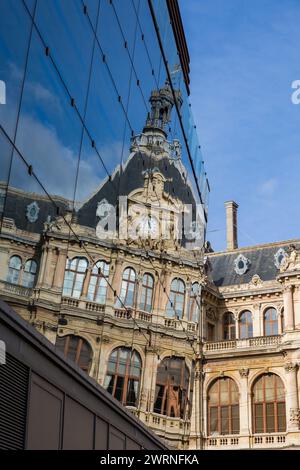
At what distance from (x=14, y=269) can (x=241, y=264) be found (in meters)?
40.7

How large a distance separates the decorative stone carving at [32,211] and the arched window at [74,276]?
2.36 metres

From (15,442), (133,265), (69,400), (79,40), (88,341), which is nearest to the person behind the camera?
(15,442)

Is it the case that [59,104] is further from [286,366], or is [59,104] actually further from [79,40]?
[286,366]

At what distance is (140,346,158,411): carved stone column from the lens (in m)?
21.3

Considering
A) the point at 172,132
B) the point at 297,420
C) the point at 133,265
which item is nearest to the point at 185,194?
the point at 172,132

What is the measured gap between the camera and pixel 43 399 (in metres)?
12.6

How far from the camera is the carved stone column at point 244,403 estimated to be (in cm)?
4138

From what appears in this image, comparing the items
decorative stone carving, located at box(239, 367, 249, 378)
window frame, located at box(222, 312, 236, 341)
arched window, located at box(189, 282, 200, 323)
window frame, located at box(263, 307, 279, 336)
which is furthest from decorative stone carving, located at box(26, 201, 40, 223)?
window frame, located at box(222, 312, 236, 341)

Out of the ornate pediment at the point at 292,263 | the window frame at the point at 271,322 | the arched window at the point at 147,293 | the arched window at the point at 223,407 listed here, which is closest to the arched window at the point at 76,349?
the arched window at the point at 147,293

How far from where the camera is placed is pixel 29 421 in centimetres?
1194

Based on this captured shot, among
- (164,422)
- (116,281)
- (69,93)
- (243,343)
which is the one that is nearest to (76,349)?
(116,281)

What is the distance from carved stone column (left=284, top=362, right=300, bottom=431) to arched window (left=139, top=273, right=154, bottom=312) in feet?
71.8

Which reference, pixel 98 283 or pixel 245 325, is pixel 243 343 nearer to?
pixel 245 325

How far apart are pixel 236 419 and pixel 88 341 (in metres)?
27.7
